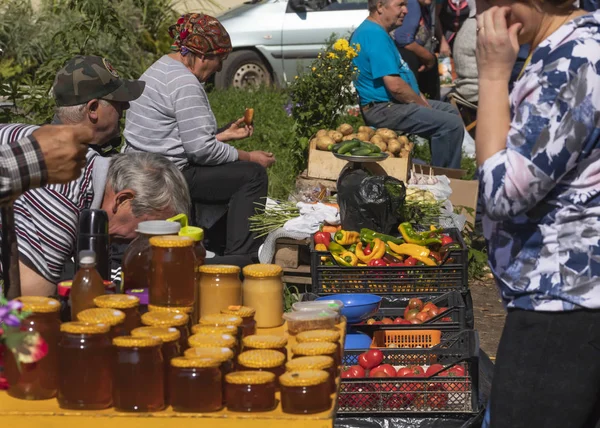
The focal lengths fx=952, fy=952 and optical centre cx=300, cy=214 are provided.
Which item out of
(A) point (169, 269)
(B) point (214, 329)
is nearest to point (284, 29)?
(A) point (169, 269)

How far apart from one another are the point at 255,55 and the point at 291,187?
4.91 meters

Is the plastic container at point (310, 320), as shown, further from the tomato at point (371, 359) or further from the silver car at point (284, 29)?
the silver car at point (284, 29)

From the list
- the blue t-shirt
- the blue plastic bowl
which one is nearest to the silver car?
the blue t-shirt

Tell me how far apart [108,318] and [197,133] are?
139 inches

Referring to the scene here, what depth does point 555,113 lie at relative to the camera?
81.2 inches

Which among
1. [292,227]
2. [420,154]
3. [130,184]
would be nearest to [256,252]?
[292,227]

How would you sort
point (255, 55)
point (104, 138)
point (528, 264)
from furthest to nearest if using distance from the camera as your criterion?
point (255, 55) → point (104, 138) → point (528, 264)

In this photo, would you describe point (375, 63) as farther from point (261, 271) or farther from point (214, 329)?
point (214, 329)

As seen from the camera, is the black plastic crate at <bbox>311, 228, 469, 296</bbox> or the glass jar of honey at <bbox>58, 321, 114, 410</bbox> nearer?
the glass jar of honey at <bbox>58, 321, 114, 410</bbox>

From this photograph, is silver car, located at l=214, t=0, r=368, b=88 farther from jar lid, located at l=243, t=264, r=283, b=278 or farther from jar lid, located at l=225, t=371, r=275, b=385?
jar lid, located at l=225, t=371, r=275, b=385

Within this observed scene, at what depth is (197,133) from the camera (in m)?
5.63

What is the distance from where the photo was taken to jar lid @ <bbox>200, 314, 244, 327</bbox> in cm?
247

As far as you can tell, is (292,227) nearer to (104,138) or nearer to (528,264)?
(104,138)

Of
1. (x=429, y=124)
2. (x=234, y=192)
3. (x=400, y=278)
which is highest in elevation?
(x=429, y=124)
